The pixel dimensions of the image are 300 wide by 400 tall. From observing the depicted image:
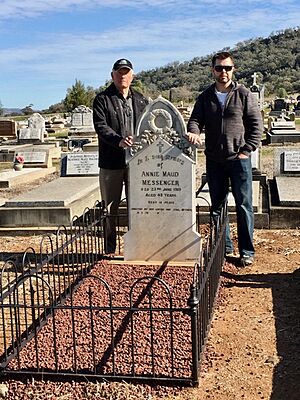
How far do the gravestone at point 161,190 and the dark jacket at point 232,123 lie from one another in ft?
0.98

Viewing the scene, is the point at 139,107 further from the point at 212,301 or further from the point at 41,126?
the point at 41,126

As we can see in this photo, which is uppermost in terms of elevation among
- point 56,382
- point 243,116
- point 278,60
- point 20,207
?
point 278,60

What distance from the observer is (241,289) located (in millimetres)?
5234

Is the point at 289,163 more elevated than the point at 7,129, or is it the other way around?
the point at 7,129

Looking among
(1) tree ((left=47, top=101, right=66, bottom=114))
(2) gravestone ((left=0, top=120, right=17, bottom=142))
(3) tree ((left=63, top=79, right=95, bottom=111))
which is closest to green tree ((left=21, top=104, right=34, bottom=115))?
(1) tree ((left=47, top=101, right=66, bottom=114))

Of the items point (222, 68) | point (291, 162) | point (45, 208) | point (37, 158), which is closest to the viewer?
point (222, 68)

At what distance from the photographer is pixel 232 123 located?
555 centimetres

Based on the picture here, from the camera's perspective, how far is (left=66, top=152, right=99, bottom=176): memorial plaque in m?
10.6

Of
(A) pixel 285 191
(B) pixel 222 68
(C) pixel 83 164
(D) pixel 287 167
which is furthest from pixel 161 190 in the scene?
(C) pixel 83 164

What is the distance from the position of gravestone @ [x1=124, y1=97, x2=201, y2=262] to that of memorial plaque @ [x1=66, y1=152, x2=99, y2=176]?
4.95m

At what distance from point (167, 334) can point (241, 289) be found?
4.57ft

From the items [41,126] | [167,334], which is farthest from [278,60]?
[167,334]

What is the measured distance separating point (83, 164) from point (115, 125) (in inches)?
186

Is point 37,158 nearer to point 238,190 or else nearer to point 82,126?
point 82,126
